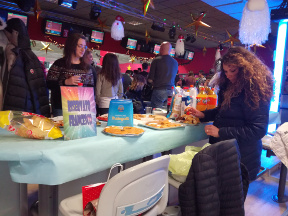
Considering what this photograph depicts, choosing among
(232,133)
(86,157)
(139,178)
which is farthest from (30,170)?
(232,133)

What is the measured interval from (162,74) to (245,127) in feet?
7.84

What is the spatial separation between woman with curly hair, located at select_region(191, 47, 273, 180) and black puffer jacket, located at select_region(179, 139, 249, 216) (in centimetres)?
38

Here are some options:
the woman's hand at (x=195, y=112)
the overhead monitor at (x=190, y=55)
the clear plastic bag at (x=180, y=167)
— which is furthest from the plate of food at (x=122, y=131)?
the overhead monitor at (x=190, y=55)

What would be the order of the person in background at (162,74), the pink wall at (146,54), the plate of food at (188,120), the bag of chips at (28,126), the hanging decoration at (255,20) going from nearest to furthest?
the bag of chips at (28,126) → the plate of food at (188,120) → the hanging decoration at (255,20) → the person in background at (162,74) → the pink wall at (146,54)

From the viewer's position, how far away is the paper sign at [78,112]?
1.33m

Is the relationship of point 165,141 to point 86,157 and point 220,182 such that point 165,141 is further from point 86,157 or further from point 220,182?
point 86,157

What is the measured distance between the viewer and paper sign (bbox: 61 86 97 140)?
52.2 inches

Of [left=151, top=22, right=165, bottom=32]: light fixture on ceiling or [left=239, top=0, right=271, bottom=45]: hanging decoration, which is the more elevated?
[left=151, top=22, right=165, bottom=32]: light fixture on ceiling

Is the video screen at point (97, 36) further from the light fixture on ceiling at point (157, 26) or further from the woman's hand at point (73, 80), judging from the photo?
the woman's hand at point (73, 80)

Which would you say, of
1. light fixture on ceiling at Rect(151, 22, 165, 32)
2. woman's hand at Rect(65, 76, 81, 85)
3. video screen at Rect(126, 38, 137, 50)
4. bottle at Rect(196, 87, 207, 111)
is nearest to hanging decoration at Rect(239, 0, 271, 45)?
bottle at Rect(196, 87, 207, 111)

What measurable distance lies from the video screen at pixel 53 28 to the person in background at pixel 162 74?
5.11 metres

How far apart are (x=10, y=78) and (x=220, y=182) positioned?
69.0 inches

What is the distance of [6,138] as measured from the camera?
51.1 inches

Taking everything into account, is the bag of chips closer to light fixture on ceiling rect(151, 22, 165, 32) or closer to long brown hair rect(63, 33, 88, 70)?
long brown hair rect(63, 33, 88, 70)
